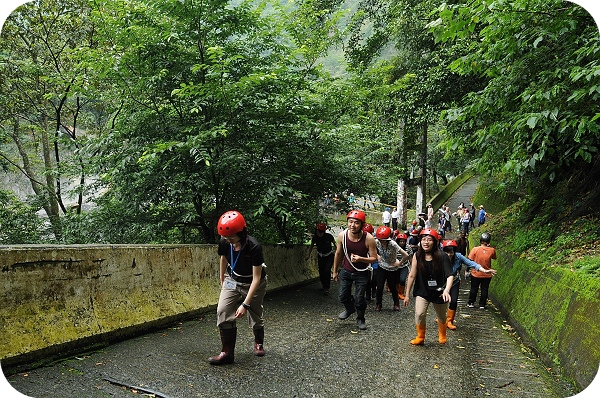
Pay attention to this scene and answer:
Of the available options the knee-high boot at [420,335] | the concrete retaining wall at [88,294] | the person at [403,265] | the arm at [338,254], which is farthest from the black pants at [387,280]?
the concrete retaining wall at [88,294]

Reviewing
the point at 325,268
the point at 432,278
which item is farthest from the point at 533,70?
the point at 325,268

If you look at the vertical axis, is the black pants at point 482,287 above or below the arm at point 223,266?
below

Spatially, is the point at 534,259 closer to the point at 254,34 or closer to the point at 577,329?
the point at 577,329

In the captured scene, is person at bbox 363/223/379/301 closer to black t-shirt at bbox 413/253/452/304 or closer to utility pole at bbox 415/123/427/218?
black t-shirt at bbox 413/253/452/304

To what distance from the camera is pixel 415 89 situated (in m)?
16.7

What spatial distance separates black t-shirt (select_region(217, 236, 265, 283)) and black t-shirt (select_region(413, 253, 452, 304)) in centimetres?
269

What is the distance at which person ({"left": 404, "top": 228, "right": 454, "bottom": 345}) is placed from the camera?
6.18 metres

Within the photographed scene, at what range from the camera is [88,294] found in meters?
5.05

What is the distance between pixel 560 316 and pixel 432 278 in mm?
1680

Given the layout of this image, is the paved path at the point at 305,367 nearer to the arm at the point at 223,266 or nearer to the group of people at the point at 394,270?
the group of people at the point at 394,270

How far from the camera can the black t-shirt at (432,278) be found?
6195 mm

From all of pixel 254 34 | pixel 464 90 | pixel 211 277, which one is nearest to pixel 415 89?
pixel 464 90

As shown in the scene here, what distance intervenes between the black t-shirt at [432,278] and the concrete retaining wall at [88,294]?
11.7 feet

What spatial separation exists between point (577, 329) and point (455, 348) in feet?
5.62
